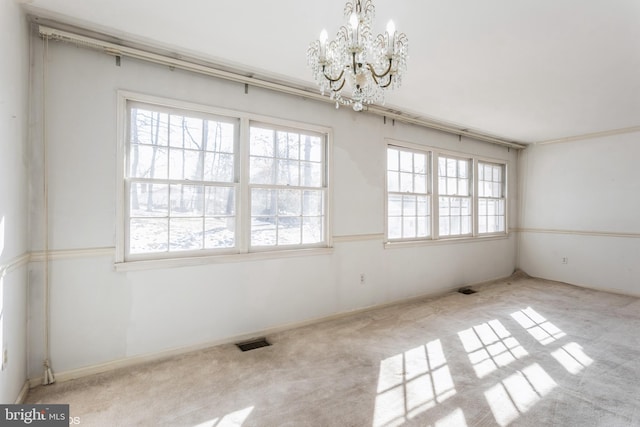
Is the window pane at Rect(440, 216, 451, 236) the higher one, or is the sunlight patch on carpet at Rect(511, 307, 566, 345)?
the window pane at Rect(440, 216, 451, 236)

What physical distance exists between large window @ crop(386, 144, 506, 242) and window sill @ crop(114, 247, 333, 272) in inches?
53.9

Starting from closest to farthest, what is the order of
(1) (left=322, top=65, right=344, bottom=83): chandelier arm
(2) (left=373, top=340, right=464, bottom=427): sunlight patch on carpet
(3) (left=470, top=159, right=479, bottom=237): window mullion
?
(1) (left=322, top=65, right=344, bottom=83): chandelier arm
(2) (left=373, top=340, right=464, bottom=427): sunlight patch on carpet
(3) (left=470, top=159, right=479, bottom=237): window mullion

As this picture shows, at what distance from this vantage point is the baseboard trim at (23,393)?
2.06 metres

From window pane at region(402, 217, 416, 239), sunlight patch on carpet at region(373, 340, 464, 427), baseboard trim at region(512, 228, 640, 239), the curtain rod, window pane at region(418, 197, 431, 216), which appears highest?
the curtain rod

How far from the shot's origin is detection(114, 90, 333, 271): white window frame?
2.60 m

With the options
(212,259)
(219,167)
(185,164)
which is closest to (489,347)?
(212,259)

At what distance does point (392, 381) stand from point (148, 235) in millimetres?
2398

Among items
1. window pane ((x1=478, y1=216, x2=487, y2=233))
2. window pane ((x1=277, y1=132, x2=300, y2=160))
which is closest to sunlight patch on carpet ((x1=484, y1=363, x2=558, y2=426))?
window pane ((x1=277, y1=132, x2=300, y2=160))

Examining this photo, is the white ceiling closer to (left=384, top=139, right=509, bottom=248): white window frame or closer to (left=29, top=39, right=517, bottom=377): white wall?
(left=29, top=39, right=517, bottom=377): white wall

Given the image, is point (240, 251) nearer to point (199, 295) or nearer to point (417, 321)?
point (199, 295)

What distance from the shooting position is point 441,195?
5039 millimetres

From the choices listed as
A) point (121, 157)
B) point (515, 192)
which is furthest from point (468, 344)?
point (515, 192)

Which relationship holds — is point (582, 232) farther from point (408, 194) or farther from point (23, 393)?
point (23, 393)

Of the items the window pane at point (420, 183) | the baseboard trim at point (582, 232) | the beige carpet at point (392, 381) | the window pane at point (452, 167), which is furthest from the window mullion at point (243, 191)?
the baseboard trim at point (582, 232)
